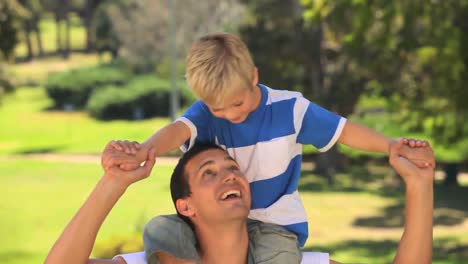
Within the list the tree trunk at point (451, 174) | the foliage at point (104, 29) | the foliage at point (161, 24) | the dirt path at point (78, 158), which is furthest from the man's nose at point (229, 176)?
the foliage at point (104, 29)

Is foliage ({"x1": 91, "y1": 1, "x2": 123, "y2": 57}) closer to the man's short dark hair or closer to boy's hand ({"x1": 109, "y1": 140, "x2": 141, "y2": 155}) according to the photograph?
the man's short dark hair

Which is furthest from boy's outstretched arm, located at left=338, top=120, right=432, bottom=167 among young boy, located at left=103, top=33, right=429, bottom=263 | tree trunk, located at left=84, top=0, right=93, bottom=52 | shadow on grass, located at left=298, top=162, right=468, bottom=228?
tree trunk, located at left=84, top=0, right=93, bottom=52

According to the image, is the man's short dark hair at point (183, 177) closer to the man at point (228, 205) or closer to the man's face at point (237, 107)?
the man at point (228, 205)

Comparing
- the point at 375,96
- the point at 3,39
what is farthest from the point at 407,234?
the point at 375,96

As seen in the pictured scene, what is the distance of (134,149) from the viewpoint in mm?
2320

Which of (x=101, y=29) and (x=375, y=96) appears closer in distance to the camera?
(x=375, y=96)

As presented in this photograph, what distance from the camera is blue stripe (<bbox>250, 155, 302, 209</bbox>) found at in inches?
104

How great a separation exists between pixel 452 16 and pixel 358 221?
412 inches

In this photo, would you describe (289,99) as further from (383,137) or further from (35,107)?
(35,107)

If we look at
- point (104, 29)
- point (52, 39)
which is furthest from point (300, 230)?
point (52, 39)

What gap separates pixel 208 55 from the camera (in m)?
2.39

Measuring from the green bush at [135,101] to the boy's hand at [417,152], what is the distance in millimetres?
44573

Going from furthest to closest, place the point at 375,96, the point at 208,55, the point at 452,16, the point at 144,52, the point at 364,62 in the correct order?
the point at 144,52, the point at 375,96, the point at 364,62, the point at 452,16, the point at 208,55

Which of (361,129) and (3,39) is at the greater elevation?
(361,129)
